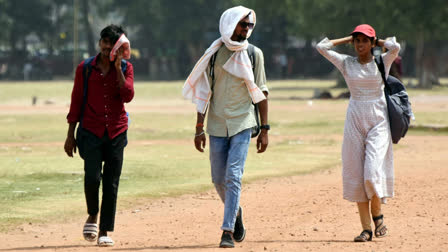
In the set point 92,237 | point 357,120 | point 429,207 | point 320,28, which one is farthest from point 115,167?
point 320,28

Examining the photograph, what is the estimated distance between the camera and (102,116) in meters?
7.06

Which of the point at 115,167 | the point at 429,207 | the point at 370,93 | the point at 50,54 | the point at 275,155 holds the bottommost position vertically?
the point at 50,54

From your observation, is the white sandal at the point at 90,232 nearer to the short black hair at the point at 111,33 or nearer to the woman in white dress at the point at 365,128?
the short black hair at the point at 111,33

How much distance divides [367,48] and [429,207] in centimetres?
254

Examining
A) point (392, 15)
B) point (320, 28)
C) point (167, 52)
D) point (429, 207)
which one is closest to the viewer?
point (429, 207)

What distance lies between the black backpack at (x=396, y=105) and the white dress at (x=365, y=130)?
0.04 m

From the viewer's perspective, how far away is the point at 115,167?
719cm

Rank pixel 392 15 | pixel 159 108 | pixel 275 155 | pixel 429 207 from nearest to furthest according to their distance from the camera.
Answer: pixel 429 207, pixel 275 155, pixel 159 108, pixel 392 15

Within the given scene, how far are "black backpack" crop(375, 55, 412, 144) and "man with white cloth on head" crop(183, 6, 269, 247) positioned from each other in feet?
3.31

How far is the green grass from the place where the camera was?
10.1 meters

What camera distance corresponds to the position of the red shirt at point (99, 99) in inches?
277

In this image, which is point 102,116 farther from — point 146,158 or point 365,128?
point 146,158

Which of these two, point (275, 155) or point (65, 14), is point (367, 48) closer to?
point (275, 155)

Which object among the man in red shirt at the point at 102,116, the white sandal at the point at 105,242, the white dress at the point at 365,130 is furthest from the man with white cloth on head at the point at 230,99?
the white sandal at the point at 105,242
